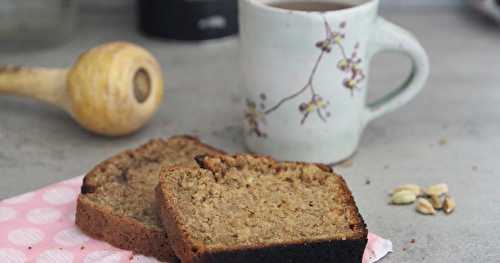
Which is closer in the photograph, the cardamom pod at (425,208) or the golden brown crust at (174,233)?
the golden brown crust at (174,233)

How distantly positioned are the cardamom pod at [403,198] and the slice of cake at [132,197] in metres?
0.21

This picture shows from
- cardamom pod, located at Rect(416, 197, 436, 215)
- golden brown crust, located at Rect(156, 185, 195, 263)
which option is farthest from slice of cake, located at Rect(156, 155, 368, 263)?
cardamom pod, located at Rect(416, 197, 436, 215)

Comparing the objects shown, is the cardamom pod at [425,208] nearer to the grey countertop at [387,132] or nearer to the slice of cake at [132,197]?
the grey countertop at [387,132]

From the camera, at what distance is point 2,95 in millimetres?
1167

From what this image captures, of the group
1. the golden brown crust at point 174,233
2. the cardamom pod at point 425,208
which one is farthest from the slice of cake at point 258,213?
the cardamom pod at point 425,208

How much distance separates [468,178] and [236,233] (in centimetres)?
35

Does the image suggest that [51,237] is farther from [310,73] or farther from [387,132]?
[387,132]

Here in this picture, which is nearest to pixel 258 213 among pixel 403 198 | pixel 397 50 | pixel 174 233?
pixel 174 233

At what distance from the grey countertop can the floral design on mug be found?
9 cm

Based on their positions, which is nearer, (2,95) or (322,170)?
(322,170)

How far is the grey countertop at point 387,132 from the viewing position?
858 mm

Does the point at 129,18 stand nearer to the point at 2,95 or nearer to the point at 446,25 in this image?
the point at 2,95

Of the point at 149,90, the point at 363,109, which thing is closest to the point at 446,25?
the point at 363,109

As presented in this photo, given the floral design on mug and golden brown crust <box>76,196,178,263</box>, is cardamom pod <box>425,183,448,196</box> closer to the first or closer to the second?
the floral design on mug
